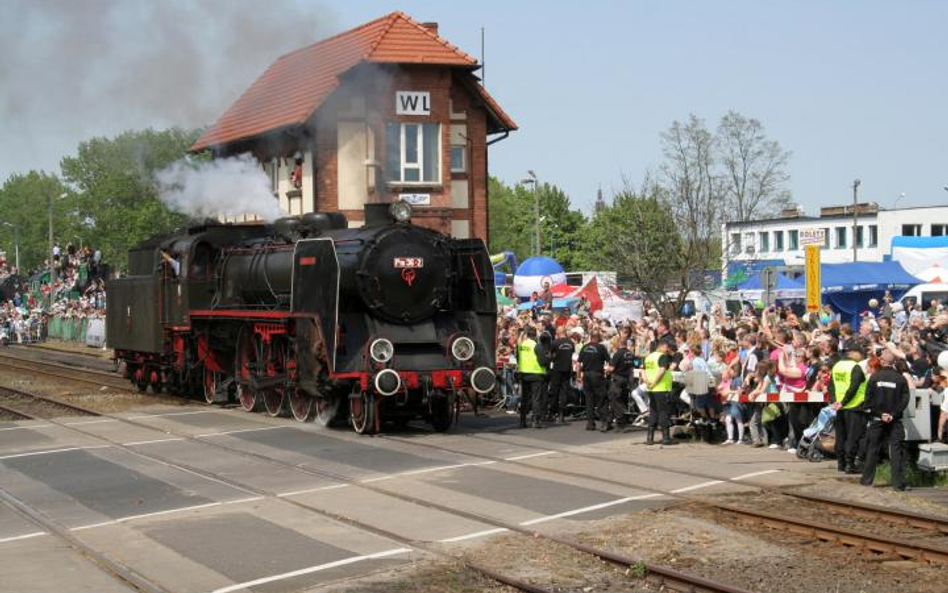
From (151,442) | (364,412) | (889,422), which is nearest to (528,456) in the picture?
(364,412)

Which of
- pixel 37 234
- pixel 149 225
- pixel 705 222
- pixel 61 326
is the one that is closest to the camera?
pixel 705 222

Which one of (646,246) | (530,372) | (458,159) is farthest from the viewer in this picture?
(646,246)

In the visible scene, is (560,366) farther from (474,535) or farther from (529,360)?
(474,535)

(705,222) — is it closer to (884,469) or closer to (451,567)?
(884,469)

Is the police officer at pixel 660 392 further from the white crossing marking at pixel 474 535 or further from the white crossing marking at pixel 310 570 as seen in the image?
the white crossing marking at pixel 310 570

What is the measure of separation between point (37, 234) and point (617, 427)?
9267cm

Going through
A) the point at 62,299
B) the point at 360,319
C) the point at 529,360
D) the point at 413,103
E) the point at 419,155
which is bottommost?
the point at 529,360

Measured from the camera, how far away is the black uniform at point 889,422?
45.8 feet

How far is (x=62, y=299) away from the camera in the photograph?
222 ft

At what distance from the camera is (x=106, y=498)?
13.8 m

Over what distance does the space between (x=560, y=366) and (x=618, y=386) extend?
61.6 inches

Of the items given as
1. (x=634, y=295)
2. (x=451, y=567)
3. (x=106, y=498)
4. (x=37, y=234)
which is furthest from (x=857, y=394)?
(x=37, y=234)

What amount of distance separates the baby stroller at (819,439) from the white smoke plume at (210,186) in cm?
1576

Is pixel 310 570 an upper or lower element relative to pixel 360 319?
lower
